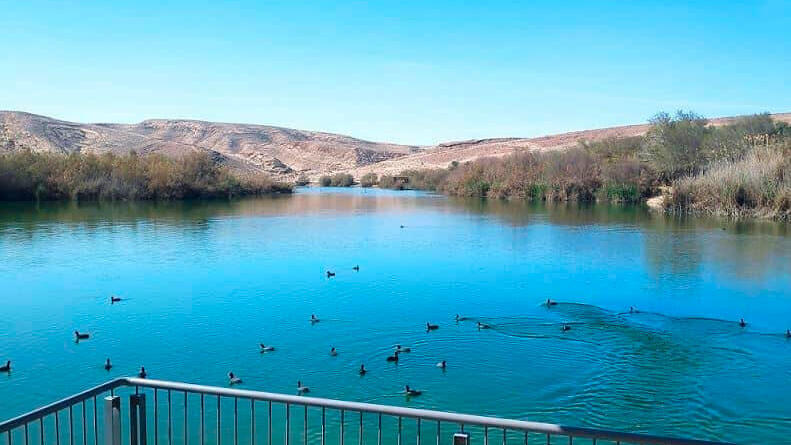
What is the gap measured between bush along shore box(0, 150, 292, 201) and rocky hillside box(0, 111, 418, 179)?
95.8 feet

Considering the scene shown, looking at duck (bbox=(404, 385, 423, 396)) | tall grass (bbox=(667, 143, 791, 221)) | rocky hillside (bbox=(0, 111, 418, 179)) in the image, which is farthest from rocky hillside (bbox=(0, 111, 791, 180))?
duck (bbox=(404, 385, 423, 396))

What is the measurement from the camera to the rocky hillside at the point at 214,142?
347 ft

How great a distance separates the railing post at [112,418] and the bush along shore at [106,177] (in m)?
50.9

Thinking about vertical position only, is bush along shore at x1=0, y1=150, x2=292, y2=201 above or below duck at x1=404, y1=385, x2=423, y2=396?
above

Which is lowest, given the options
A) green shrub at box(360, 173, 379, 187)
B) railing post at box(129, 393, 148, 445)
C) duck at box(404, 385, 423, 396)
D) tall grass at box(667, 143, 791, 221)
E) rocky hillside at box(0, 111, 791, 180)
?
duck at box(404, 385, 423, 396)

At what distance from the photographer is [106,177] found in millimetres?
54844

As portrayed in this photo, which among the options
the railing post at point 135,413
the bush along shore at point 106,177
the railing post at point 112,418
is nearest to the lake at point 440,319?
the railing post at point 135,413

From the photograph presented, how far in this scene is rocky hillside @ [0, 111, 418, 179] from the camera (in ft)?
347

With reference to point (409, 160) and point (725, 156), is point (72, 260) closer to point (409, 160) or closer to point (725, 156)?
point (725, 156)

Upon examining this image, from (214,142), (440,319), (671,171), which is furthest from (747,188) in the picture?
(214,142)

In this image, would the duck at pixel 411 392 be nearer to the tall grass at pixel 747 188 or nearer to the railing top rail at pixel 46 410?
the railing top rail at pixel 46 410

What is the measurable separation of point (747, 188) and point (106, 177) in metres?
46.3

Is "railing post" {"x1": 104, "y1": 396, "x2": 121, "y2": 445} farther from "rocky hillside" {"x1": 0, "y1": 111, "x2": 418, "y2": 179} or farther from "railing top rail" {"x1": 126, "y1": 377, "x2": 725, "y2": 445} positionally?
"rocky hillside" {"x1": 0, "y1": 111, "x2": 418, "y2": 179}

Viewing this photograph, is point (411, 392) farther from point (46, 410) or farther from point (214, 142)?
point (214, 142)
